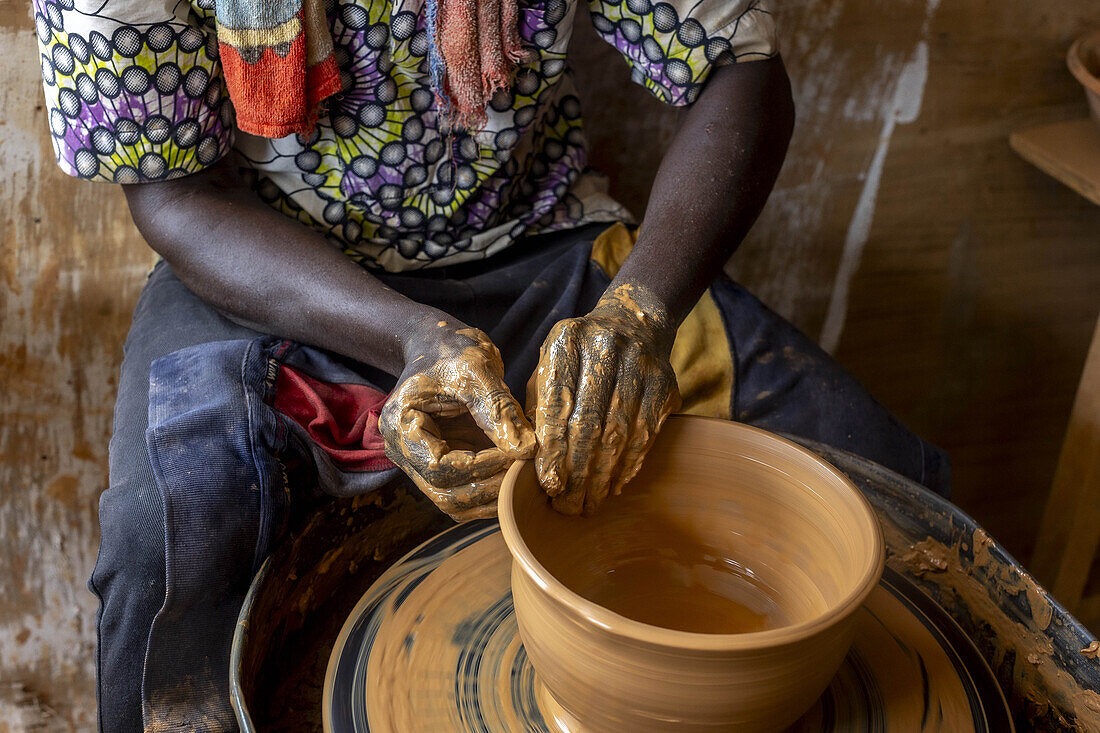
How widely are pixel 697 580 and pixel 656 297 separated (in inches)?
13.5

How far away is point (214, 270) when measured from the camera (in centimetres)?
124

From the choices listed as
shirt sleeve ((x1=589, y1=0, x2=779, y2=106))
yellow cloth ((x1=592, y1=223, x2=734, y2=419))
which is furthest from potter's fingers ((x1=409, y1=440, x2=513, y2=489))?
shirt sleeve ((x1=589, y1=0, x2=779, y2=106))

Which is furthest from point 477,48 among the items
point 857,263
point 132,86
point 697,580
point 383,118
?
point 857,263

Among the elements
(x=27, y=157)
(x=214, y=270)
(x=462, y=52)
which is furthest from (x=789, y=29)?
(x=27, y=157)

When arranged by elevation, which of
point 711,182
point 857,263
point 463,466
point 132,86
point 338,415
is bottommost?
point 857,263

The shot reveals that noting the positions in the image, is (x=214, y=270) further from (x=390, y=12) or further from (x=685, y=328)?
(x=685, y=328)

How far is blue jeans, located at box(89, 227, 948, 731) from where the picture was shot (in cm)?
98

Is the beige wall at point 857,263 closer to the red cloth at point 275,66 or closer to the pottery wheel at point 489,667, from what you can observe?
the red cloth at point 275,66

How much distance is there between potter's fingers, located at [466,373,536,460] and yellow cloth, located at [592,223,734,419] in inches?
17.0

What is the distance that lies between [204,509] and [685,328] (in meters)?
0.73

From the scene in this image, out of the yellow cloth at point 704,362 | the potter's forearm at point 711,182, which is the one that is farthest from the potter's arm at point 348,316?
the yellow cloth at point 704,362

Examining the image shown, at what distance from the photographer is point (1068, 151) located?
1.92 meters

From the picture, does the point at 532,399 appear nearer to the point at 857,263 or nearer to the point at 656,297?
the point at 656,297

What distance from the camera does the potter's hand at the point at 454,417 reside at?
37.1 inches
